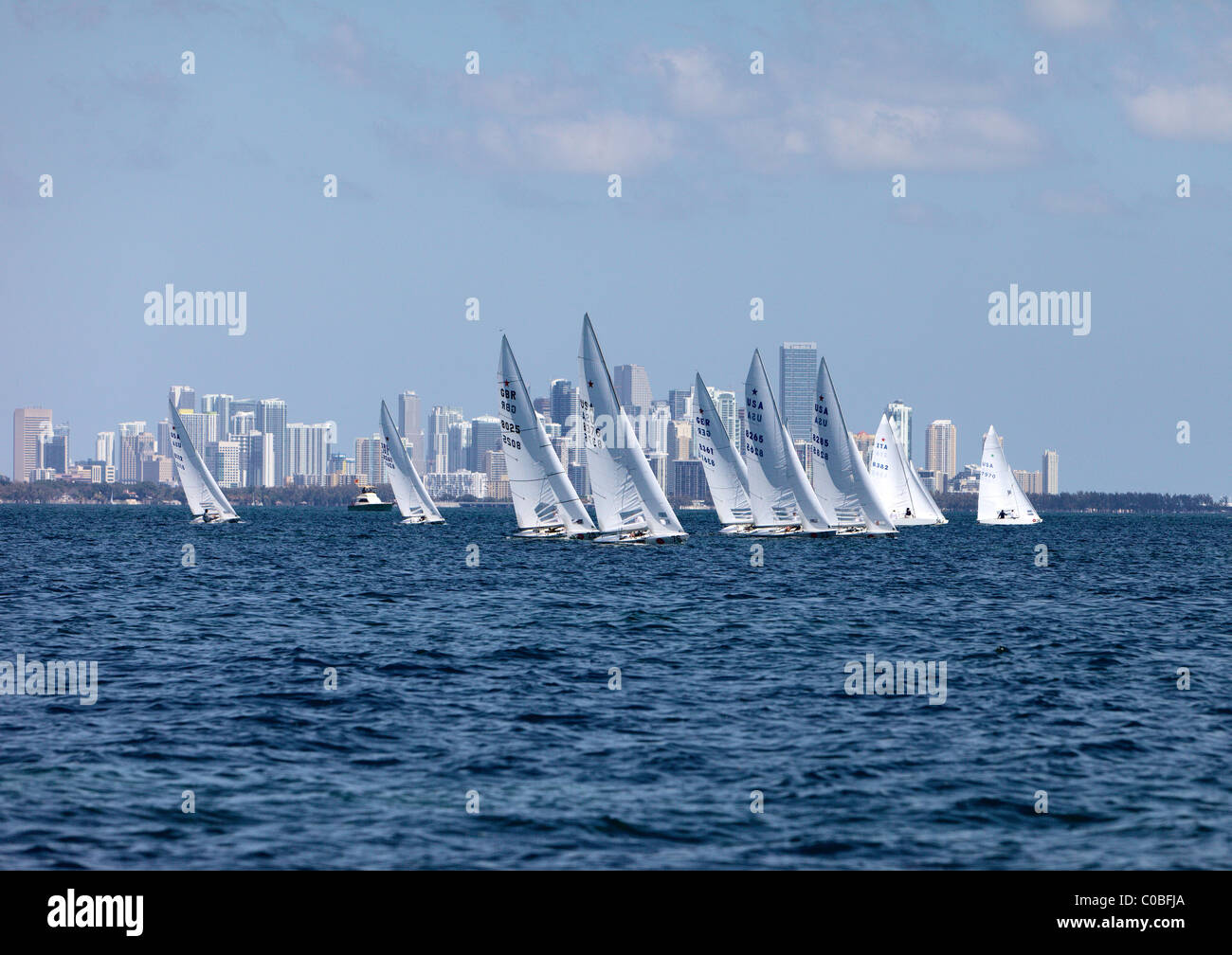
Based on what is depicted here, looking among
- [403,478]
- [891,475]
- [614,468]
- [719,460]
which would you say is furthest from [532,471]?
[403,478]

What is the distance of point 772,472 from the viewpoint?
87375mm

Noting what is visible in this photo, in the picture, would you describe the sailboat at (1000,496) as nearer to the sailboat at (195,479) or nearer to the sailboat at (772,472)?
the sailboat at (772,472)

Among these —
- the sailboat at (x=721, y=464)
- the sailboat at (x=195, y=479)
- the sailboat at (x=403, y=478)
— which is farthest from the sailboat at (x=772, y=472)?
the sailboat at (x=195, y=479)

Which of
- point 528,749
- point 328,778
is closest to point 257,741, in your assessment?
point 328,778

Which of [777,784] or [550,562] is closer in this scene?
[777,784]

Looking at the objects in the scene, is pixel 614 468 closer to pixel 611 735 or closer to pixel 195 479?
pixel 611 735

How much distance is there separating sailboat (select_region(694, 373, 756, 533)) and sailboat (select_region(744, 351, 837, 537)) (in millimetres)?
1303

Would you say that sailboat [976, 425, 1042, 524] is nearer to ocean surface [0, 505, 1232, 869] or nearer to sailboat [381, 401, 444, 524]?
sailboat [381, 401, 444, 524]

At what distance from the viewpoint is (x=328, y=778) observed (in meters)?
Result: 19.6

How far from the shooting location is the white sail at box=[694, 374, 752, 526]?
88.9 meters

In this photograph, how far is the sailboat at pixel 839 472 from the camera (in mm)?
90312

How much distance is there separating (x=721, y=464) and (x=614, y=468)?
19670mm
